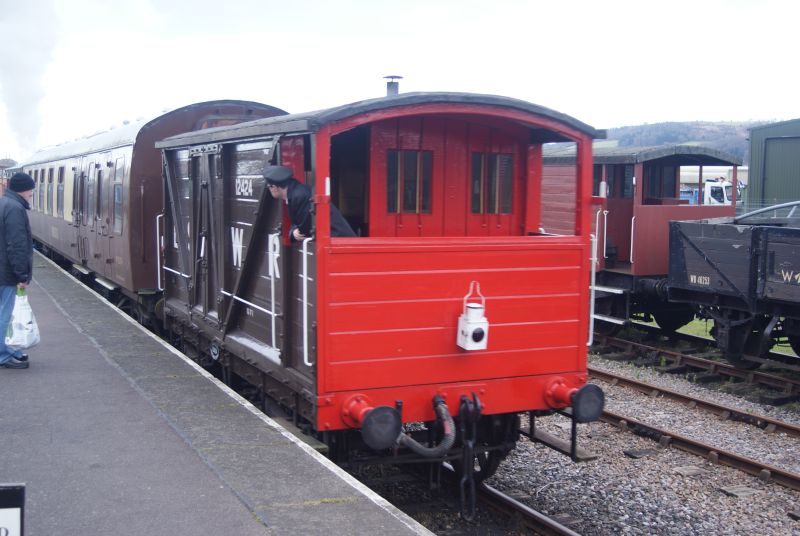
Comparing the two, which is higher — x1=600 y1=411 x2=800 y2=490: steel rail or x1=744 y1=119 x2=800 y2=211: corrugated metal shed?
x1=744 y1=119 x2=800 y2=211: corrugated metal shed

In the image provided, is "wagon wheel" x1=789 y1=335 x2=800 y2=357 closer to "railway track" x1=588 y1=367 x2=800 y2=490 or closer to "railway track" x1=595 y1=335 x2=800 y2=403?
"railway track" x1=595 y1=335 x2=800 y2=403

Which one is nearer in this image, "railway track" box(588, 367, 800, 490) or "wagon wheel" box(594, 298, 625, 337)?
"railway track" box(588, 367, 800, 490)

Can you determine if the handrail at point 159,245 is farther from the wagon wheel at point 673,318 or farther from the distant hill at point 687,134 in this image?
the distant hill at point 687,134

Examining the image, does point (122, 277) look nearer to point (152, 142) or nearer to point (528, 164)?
point (152, 142)

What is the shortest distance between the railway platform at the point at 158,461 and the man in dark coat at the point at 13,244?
0.73 m

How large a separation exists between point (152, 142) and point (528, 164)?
5741mm

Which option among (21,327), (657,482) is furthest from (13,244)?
(657,482)

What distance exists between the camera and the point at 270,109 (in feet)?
34.7

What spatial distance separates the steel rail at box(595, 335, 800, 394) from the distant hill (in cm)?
6881

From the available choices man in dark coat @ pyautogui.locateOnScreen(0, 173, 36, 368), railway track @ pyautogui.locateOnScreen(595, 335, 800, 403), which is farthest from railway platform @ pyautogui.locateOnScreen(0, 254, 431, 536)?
railway track @ pyautogui.locateOnScreen(595, 335, 800, 403)

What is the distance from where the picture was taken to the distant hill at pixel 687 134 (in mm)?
80438

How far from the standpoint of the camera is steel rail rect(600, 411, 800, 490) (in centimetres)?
692

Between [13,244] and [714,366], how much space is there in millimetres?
8595

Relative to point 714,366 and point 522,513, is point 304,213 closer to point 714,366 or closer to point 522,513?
point 522,513
